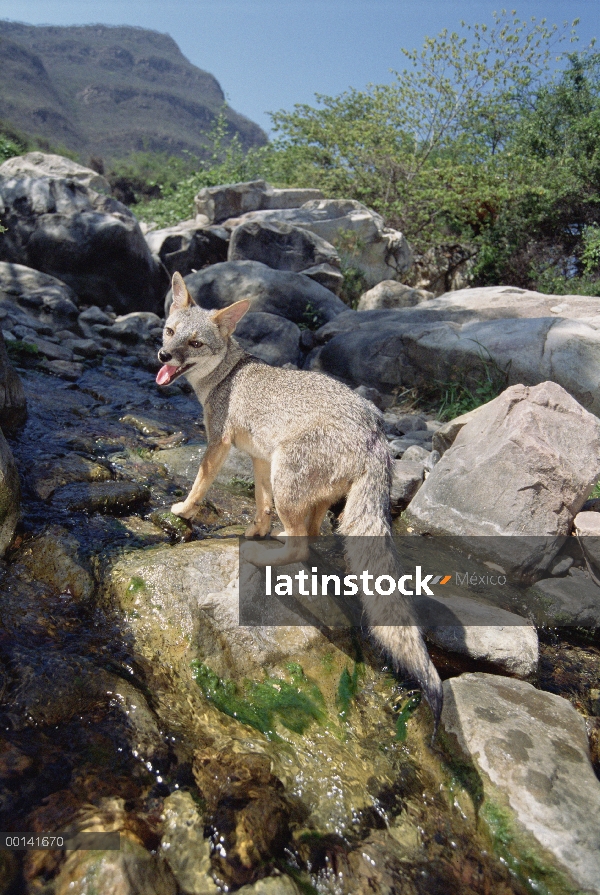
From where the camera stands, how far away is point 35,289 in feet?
45.4

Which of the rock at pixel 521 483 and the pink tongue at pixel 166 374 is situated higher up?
the pink tongue at pixel 166 374

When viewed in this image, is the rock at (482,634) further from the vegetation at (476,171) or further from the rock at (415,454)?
the vegetation at (476,171)

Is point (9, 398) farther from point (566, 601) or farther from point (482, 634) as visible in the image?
point (566, 601)

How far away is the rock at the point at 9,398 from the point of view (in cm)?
696

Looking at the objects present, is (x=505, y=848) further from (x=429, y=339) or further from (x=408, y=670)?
(x=429, y=339)

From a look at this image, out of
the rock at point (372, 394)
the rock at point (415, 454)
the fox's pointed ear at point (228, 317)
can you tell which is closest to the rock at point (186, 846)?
the fox's pointed ear at point (228, 317)

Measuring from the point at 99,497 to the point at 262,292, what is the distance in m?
9.46

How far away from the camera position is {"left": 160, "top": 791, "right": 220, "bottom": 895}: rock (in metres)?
2.79

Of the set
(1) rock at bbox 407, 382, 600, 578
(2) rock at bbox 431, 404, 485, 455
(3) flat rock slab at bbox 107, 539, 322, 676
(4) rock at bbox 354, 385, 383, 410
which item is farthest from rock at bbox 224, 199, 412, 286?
(3) flat rock slab at bbox 107, 539, 322, 676

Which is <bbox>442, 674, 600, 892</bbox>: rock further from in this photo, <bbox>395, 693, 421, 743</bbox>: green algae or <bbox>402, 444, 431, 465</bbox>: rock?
<bbox>402, 444, 431, 465</bbox>: rock

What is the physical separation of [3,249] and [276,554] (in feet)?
49.0

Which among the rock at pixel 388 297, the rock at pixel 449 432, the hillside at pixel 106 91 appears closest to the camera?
the rock at pixel 449 432

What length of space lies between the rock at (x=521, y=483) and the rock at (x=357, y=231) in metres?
15.1

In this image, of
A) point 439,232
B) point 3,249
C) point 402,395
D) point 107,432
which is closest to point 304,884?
point 107,432
